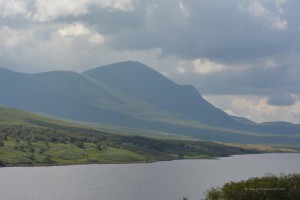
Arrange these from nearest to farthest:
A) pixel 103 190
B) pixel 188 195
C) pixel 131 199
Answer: pixel 131 199 < pixel 188 195 < pixel 103 190

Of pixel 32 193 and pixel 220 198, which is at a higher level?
pixel 220 198

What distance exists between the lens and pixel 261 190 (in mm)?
104312

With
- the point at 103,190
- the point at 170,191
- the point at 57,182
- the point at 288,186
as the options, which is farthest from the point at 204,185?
the point at 288,186

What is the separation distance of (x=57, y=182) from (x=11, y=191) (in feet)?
101

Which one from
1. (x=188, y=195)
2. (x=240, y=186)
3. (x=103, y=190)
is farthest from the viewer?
(x=103, y=190)

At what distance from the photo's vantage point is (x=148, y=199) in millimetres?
155000

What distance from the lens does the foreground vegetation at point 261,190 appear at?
10356 centimetres

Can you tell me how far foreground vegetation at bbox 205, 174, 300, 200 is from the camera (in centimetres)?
10356

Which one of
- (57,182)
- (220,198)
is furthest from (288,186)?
(57,182)

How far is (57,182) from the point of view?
195 meters

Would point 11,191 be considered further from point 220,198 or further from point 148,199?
point 220,198

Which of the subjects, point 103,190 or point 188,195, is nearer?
point 188,195

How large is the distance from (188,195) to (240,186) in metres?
61.5

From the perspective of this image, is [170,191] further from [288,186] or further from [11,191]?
[288,186]
